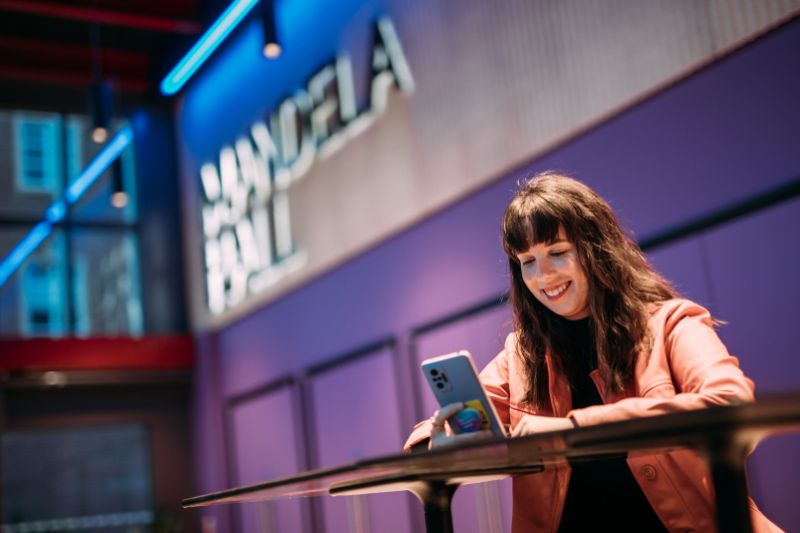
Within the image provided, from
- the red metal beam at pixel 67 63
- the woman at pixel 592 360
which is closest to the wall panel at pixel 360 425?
the red metal beam at pixel 67 63

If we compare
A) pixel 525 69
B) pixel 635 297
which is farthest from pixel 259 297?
pixel 635 297

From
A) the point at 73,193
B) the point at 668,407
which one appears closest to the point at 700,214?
the point at 668,407

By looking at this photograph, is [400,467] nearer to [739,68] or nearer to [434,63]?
[739,68]

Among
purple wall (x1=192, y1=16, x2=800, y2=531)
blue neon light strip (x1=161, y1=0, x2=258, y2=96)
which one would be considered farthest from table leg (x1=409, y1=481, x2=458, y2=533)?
blue neon light strip (x1=161, y1=0, x2=258, y2=96)

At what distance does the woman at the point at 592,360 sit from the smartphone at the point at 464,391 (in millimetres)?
26

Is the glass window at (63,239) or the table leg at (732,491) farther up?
the glass window at (63,239)

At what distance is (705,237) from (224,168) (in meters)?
5.70

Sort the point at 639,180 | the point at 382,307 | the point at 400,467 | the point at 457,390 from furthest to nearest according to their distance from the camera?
the point at 382,307
the point at 639,180
the point at 457,390
the point at 400,467

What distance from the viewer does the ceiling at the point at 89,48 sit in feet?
29.3

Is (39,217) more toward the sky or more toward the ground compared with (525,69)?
more toward the sky

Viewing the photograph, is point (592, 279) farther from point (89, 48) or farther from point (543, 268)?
point (89, 48)

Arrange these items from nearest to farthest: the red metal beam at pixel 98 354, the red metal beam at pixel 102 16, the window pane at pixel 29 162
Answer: the red metal beam at pixel 102 16 → the red metal beam at pixel 98 354 → the window pane at pixel 29 162

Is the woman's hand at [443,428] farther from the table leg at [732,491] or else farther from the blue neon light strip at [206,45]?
the blue neon light strip at [206,45]

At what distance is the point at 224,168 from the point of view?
904 cm
